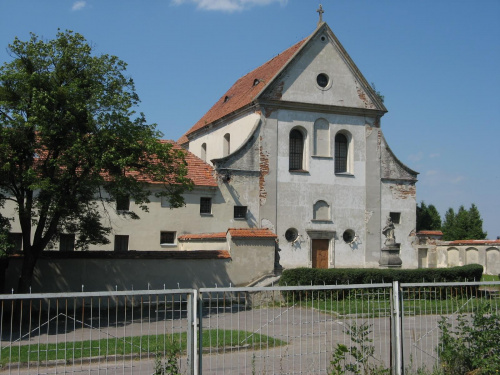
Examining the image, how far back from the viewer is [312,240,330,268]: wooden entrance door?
1201 inches

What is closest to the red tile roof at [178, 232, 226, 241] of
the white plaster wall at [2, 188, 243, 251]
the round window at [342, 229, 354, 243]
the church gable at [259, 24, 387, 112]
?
the white plaster wall at [2, 188, 243, 251]

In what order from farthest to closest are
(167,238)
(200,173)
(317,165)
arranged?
(317,165), (200,173), (167,238)

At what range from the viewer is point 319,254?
30688 millimetres

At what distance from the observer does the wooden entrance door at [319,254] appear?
30.5 m

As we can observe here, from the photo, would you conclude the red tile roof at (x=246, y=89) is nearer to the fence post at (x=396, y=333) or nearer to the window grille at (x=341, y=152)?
the window grille at (x=341, y=152)

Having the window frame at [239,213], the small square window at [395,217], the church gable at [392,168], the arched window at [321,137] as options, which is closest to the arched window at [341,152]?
the arched window at [321,137]

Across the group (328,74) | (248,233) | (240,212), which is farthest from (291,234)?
(328,74)

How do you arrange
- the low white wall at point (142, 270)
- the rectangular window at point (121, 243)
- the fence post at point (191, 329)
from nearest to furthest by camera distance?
the fence post at point (191, 329), the low white wall at point (142, 270), the rectangular window at point (121, 243)

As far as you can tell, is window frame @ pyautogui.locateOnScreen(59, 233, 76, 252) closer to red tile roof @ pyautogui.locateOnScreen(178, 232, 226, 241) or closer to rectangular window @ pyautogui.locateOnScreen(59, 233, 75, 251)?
rectangular window @ pyautogui.locateOnScreen(59, 233, 75, 251)

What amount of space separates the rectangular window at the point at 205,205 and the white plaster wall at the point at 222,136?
3.87m

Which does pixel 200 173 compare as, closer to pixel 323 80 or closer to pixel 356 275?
pixel 323 80

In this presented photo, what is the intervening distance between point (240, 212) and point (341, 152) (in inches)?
284

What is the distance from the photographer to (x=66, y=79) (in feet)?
59.7

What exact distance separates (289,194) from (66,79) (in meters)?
15.1
